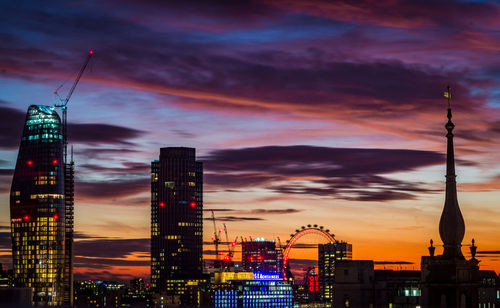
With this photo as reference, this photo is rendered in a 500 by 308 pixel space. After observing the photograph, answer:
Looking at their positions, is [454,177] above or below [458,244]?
above

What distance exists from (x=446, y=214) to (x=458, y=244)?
1.00 meters

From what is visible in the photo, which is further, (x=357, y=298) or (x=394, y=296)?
(x=394, y=296)

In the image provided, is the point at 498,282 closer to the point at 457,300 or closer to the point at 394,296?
the point at 394,296

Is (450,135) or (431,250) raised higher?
(450,135)

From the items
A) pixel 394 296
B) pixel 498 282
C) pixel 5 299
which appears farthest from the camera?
pixel 498 282

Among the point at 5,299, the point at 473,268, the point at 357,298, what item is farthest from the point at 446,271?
the point at 357,298

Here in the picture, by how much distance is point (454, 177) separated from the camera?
87.0 ft

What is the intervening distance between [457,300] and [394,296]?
10619cm

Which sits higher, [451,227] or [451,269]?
[451,227]

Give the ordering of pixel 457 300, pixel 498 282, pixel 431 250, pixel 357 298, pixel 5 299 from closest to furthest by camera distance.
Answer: pixel 457 300
pixel 431 250
pixel 5 299
pixel 357 298
pixel 498 282

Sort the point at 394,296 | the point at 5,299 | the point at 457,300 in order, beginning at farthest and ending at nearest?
the point at 394,296
the point at 5,299
the point at 457,300

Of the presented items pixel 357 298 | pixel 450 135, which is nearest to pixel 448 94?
pixel 450 135

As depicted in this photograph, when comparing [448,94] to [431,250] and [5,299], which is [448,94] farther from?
[5,299]

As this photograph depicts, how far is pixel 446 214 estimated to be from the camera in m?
26.1
